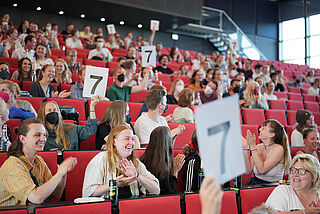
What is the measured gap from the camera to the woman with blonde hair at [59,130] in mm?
3324

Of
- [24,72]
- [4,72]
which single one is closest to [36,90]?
[4,72]

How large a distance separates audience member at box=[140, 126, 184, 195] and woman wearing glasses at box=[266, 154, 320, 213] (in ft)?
2.43

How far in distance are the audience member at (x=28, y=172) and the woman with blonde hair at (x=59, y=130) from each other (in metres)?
0.83

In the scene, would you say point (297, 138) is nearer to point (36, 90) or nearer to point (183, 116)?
point (183, 116)

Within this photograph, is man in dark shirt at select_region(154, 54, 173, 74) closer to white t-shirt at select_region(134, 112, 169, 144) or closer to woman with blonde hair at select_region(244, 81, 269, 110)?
woman with blonde hair at select_region(244, 81, 269, 110)

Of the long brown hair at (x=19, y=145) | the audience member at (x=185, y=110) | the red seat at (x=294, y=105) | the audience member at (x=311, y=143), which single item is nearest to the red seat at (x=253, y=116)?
the audience member at (x=185, y=110)

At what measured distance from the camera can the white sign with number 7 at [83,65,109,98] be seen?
4.09 m

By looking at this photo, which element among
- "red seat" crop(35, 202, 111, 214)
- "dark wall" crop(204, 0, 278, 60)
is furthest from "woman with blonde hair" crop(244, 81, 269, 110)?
"dark wall" crop(204, 0, 278, 60)

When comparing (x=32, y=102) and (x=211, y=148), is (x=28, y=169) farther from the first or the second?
(x=32, y=102)

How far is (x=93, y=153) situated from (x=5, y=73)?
2.35 m

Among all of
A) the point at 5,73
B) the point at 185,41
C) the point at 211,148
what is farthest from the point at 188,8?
the point at 211,148

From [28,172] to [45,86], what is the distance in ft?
8.67

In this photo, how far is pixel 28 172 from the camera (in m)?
2.26

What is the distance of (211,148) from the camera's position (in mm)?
1089
